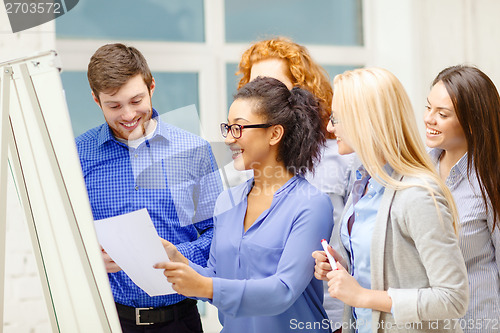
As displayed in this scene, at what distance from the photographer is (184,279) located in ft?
3.79

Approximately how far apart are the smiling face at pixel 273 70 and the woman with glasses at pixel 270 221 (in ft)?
0.98

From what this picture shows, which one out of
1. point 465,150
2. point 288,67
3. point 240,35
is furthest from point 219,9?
point 465,150

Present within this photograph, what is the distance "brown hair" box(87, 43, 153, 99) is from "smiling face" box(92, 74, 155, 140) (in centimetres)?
2

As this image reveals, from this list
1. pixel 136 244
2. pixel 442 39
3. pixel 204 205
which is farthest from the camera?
pixel 442 39

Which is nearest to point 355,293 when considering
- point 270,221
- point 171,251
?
point 270,221

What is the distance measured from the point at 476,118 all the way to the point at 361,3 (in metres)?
1.92

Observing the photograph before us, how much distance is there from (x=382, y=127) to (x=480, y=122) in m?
0.47

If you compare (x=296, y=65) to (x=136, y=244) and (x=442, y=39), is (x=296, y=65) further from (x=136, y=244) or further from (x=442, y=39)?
(x=442, y=39)

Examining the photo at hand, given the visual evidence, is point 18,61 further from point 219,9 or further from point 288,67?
point 219,9

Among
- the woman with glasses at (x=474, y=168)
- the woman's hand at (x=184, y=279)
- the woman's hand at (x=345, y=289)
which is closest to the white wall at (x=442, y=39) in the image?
the woman with glasses at (x=474, y=168)

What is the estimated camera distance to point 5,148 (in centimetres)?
100

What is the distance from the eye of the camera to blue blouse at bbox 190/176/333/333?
4.00 ft

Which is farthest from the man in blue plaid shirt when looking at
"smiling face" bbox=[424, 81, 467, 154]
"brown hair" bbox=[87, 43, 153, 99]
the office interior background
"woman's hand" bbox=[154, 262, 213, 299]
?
the office interior background

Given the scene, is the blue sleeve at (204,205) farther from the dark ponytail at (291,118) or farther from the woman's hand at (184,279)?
the woman's hand at (184,279)
